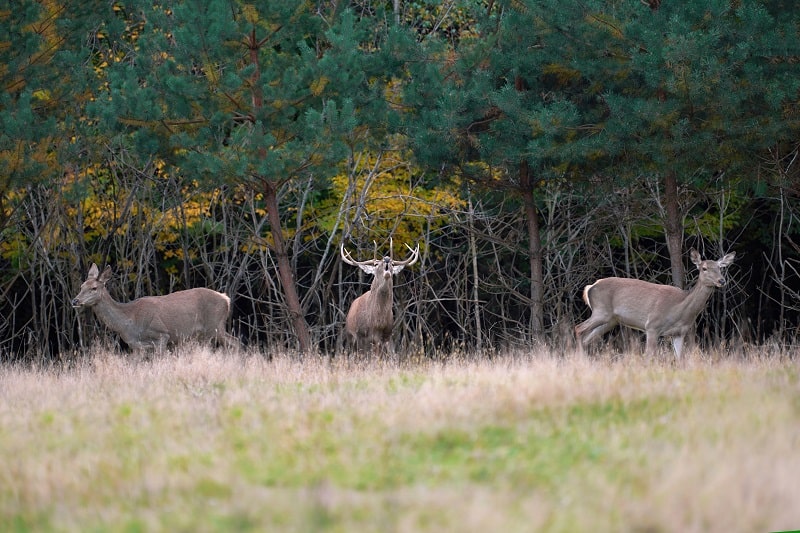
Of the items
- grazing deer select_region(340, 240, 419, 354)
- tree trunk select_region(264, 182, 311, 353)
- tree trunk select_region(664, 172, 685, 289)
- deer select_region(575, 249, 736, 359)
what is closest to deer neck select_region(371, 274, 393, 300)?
grazing deer select_region(340, 240, 419, 354)

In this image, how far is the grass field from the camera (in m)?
6.19

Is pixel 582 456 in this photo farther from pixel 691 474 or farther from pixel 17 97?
pixel 17 97

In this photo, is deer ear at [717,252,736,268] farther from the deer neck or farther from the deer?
the deer neck

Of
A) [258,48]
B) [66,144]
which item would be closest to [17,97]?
[66,144]

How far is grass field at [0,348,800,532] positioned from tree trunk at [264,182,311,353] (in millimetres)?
5394

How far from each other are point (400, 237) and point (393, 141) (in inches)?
222

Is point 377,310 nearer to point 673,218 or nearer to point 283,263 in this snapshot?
point 283,263

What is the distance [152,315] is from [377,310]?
11.3ft

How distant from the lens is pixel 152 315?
17.2 m

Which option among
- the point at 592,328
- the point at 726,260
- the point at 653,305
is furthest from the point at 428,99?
the point at 726,260

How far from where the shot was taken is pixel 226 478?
708 cm

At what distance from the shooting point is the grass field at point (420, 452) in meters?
6.19

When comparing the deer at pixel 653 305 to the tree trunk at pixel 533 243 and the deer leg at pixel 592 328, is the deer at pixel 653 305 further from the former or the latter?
the tree trunk at pixel 533 243

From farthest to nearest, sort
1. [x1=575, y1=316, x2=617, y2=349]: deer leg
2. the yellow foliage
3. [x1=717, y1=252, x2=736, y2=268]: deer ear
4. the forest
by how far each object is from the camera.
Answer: the yellow foliage < [x1=575, y1=316, x2=617, y2=349]: deer leg < [x1=717, y1=252, x2=736, y2=268]: deer ear < the forest
